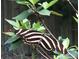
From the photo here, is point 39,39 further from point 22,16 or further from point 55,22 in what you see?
point 55,22

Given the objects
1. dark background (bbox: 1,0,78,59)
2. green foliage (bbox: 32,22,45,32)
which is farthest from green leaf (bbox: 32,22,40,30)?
dark background (bbox: 1,0,78,59)

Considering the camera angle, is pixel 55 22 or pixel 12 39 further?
pixel 55 22

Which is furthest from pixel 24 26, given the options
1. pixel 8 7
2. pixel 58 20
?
pixel 8 7

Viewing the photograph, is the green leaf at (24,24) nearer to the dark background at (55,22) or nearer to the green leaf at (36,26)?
the green leaf at (36,26)

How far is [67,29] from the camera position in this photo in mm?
3797

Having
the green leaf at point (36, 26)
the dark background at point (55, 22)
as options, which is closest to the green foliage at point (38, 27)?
the green leaf at point (36, 26)

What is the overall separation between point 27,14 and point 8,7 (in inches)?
130

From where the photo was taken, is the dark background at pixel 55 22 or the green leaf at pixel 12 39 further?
the dark background at pixel 55 22

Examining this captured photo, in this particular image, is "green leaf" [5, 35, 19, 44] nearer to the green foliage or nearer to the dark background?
the green foliage

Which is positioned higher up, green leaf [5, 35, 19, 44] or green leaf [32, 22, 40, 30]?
green leaf [32, 22, 40, 30]

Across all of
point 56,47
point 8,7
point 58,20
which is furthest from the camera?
point 8,7

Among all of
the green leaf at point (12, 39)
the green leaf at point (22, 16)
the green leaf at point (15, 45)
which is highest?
the green leaf at point (22, 16)

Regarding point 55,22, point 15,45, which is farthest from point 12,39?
point 55,22

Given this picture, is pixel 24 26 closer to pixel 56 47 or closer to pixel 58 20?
pixel 56 47
